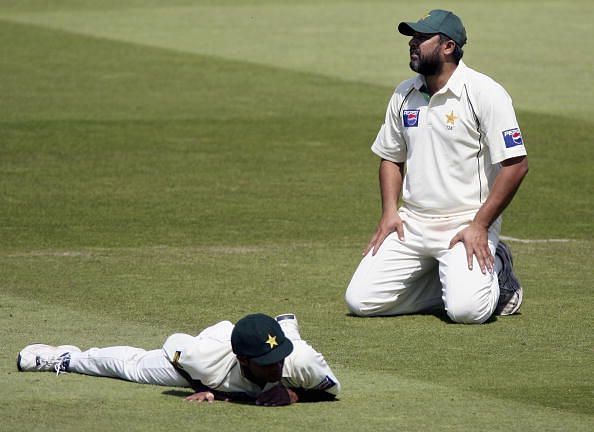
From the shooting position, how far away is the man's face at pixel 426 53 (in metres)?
9.88

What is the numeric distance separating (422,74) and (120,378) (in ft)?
10.0

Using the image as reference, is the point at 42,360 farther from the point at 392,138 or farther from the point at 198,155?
the point at 198,155

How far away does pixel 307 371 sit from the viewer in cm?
740

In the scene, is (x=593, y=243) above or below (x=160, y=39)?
below

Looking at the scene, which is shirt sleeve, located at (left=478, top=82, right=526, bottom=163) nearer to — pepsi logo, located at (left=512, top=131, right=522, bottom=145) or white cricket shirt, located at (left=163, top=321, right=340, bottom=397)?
Result: pepsi logo, located at (left=512, top=131, right=522, bottom=145)

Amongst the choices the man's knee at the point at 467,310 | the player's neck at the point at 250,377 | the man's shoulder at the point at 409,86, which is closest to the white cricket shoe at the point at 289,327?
the player's neck at the point at 250,377

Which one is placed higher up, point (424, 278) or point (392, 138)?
point (392, 138)

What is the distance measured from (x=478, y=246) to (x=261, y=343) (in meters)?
2.91

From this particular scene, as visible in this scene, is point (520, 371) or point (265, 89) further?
point (265, 89)

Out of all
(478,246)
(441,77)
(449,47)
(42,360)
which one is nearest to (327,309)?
(478,246)

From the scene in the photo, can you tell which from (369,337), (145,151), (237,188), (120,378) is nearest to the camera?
(120,378)

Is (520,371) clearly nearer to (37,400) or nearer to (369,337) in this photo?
(369,337)

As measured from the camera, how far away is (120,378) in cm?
811

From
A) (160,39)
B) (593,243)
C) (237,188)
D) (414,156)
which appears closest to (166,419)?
(414,156)
